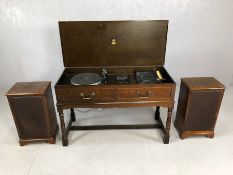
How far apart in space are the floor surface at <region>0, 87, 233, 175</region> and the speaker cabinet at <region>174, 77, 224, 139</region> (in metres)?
0.10

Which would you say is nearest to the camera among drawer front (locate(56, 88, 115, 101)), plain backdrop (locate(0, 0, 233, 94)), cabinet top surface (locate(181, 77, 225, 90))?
drawer front (locate(56, 88, 115, 101))

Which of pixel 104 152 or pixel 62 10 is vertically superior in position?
pixel 62 10

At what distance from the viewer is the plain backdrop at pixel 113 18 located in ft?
7.31

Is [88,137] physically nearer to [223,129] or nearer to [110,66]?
[110,66]

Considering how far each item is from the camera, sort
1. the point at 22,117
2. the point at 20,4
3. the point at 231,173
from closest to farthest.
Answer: the point at 231,173 → the point at 22,117 → the point at 20,4

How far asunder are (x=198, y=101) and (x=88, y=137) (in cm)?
108

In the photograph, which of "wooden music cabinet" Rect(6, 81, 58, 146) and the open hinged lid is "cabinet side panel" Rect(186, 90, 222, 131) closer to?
the open hinged lid

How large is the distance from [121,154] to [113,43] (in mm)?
996

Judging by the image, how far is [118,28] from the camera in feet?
5.56

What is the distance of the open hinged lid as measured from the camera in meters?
1.67

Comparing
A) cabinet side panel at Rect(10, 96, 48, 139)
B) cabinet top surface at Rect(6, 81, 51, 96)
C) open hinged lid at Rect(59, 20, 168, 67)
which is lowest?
cabinet side panel at Rect(10, 96, 48, 139)

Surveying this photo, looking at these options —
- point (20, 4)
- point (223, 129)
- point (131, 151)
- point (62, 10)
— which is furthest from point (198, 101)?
point (20, 4)

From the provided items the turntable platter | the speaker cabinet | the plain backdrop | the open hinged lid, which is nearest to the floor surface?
the speaker cabinet

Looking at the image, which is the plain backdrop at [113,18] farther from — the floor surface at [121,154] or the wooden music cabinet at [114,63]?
the floor surface at [121,154]
